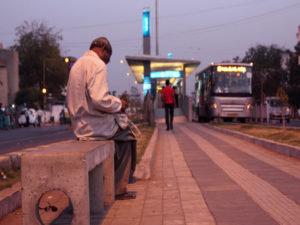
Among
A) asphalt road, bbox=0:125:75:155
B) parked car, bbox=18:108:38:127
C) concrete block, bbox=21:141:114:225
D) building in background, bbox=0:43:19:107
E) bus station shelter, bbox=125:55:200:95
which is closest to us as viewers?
concrete block, bbox=21:141:114:225

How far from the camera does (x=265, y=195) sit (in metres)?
5.38

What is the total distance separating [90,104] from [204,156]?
542cm

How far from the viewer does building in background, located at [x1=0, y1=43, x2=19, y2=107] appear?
5953cm

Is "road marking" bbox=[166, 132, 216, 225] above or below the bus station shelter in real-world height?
below

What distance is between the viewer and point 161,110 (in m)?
42.8

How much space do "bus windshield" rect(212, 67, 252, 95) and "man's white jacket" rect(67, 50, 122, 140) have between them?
23783mm

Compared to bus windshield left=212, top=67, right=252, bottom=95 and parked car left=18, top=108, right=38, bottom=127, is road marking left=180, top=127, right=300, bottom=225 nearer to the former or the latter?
bus windshield left=212, top=67, right=252, bottom=95

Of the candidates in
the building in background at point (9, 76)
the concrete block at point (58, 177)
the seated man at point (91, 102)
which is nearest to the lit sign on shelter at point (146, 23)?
the building in background at point (9, 76)

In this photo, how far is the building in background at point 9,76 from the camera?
59531mm

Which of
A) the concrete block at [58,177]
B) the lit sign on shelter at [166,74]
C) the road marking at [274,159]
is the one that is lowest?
the road marking at [274,159]

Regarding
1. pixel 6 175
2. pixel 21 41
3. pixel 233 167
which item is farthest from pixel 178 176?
pixel 21 41

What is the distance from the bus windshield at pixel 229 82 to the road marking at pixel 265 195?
19930 millimetres

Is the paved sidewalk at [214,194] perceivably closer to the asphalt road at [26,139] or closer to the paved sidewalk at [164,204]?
the paved sidewalk at [164,204]

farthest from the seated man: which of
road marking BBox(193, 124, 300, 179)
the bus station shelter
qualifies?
the bus station shelter
